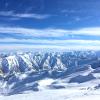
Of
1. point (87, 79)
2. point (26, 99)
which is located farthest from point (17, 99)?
point (87, 79)

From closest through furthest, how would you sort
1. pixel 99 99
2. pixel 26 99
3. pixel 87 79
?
pixel 99 99, pixel 26 99, pixel 87 79

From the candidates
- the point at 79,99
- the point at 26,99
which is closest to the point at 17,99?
the point at 26,99

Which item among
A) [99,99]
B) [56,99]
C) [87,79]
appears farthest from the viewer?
[87,79]

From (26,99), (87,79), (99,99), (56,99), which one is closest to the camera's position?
(99,99)

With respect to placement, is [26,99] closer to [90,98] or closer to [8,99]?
[8,99]

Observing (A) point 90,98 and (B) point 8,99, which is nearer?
(A) point 90,98

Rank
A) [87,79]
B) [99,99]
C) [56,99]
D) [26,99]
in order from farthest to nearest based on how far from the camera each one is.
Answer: [87,79]
[26,99]
[56,99]
[99,99]

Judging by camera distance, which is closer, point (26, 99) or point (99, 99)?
point (99, 99)

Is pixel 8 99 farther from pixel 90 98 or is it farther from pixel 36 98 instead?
pixel 90 98
